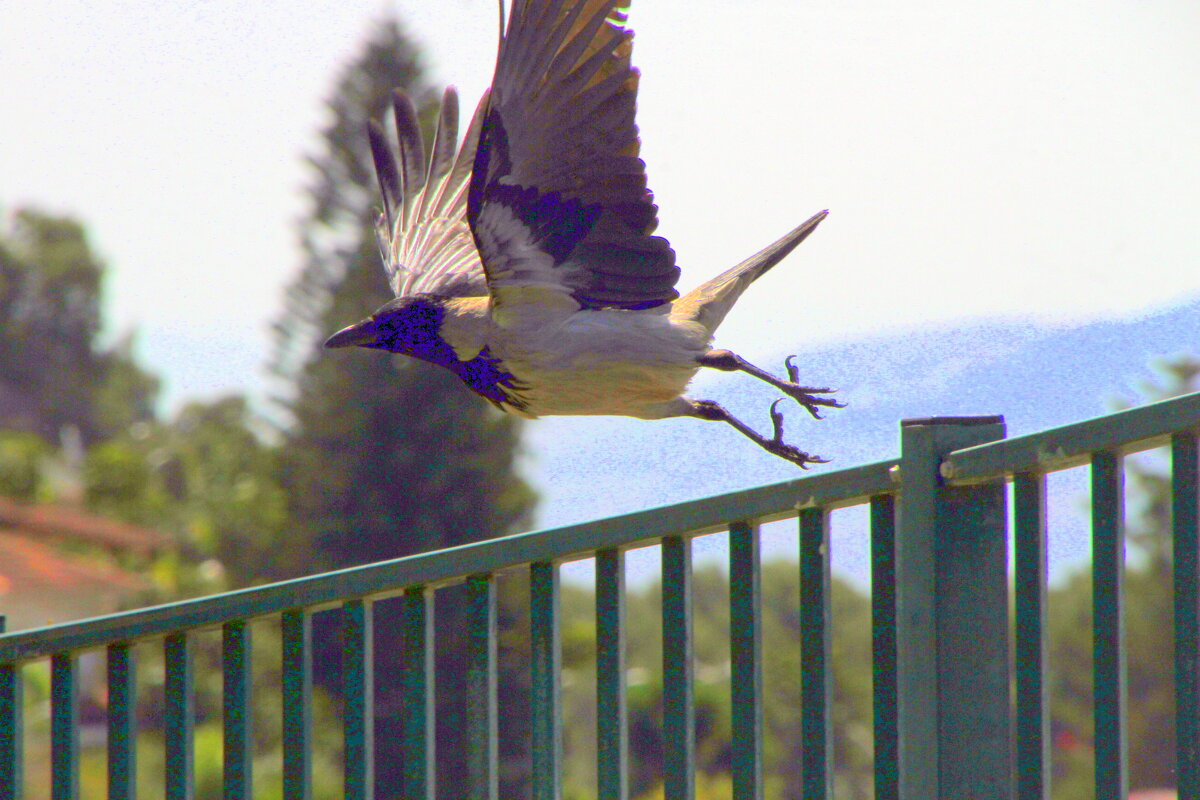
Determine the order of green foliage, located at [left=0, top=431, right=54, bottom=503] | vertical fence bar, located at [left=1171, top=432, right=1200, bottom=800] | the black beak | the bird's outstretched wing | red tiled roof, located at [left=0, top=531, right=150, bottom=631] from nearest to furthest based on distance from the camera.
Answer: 1. vertical fence bar, located at [left=1171, top=432, right=1200, bottom=800]
2. the black beak
3. the bird's outstretched wing
4. red tiled roof, located at [left=0, top=531, right=150, bottom=631]
5. green foliage, located at [left=0, top=431, right=54, bottom=503]

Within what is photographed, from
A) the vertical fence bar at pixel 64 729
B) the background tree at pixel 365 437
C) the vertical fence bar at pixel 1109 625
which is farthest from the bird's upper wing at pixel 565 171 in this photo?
the background tree at pixel 365 437

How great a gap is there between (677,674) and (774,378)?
35.3 inches

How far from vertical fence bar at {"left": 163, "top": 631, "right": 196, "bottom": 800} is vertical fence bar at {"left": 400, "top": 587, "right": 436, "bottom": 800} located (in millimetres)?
301

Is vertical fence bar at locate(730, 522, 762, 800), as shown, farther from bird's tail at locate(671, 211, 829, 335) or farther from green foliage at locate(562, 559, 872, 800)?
green foliage at locate(562, 559, 872, 800)

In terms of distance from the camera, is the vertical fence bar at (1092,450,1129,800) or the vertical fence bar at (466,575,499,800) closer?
the vertical fence bar at (1092,450,1129,800)

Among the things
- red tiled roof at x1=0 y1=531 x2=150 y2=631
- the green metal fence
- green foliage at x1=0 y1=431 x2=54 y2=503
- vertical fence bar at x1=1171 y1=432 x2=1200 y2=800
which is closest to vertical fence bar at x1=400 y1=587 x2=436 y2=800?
the green metal fence

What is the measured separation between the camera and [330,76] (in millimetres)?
14711

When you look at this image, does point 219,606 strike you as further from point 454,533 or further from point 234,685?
point 454,533

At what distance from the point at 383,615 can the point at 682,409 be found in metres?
10.7

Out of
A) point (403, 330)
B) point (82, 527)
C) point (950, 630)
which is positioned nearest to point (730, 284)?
point (403, 330)

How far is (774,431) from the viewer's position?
2352 mm

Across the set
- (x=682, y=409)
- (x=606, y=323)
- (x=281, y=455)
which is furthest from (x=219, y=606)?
(x=281, y=455)

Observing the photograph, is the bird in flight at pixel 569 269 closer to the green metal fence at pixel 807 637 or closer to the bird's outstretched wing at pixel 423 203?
the bird's outstretched wing at pixel 423 203

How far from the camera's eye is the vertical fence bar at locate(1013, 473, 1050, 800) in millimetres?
1285
